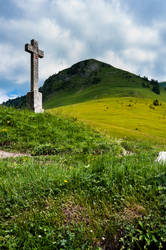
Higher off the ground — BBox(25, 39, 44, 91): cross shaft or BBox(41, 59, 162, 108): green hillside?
BBox(41, 59, 162, 108): green hillside

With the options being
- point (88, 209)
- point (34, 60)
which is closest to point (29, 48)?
point (34, 60)

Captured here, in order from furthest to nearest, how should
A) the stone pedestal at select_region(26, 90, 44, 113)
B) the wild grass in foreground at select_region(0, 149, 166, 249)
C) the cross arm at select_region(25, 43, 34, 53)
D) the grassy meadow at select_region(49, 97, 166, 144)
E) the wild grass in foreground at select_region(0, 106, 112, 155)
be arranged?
the grassy meadow at select_region(49, 97, 166, 144) < the cross arm at select_region(25, 43, 34, 53) < the stone pedestal at select_region(26, 90, 44, 113) < the wild grass in foreground at select_region(0, 106, 112, 155) < the wild grass in foreground at select_region(0, 149, 166, 249)

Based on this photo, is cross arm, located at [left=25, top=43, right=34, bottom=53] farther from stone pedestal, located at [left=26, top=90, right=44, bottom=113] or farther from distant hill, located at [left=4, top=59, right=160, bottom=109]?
distant hill, located at [left=4, top=59, right=160, bottom=109]

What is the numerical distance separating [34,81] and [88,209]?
13.3 m

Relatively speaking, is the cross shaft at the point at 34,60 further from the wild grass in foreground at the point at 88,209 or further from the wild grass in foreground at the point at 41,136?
the wild grass in foreground at the point at 88,209

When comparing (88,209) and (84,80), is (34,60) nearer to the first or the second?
(88,209)

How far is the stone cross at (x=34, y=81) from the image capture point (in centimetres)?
1401

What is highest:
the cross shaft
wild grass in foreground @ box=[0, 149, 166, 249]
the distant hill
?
the distant hill

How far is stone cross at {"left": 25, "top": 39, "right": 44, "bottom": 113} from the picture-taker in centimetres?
1401

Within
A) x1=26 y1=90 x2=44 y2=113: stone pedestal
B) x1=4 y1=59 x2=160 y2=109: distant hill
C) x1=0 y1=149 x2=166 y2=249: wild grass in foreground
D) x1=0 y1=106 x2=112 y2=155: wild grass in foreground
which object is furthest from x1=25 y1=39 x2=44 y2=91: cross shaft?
x1=4 y1=59 x2=160 y2=109: distant hill

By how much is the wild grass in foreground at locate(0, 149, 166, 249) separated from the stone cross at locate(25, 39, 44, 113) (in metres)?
10.7

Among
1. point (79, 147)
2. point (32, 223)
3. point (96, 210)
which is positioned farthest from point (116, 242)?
point (79, 147)

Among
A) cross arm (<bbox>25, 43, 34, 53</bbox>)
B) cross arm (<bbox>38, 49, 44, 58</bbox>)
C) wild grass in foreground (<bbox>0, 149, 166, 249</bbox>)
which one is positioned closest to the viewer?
wild grass in foreground (<bbox>0, 149, 166, 249</bbox>)

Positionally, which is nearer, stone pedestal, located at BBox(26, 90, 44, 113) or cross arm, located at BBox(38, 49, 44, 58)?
stone pedestal, located at BBox(26, 90, 44, 113)
